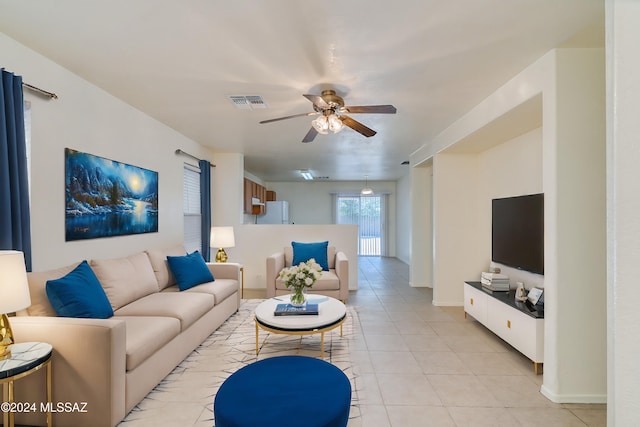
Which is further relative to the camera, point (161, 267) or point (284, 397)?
point (161, 267)

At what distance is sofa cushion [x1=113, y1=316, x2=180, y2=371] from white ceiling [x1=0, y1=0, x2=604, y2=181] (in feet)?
6.42

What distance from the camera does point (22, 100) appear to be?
6.99ft

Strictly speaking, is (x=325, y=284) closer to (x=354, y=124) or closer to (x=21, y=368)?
(x=354, y=124)

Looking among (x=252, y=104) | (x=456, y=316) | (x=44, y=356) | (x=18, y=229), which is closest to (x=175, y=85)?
(x=252, y=104)

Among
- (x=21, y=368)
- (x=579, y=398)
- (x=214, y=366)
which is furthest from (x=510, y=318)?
(x=21, y=368)

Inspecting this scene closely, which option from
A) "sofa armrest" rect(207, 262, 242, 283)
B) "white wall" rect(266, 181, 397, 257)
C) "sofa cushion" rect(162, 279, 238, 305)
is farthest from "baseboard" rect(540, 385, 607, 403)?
"white wall" rect(266, 181, 397, 257)

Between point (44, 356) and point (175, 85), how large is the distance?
229 cm

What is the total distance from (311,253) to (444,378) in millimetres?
2871

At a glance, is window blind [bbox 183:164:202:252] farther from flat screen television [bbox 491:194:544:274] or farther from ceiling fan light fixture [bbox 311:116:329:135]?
flat screen television [bbox 491:194:544:274]

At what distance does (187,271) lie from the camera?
3.58 meters

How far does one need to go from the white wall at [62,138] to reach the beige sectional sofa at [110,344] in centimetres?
26

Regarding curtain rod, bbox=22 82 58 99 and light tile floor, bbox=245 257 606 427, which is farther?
curtain rod, bbox=22 82 58 99

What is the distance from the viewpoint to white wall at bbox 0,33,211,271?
2336mm
